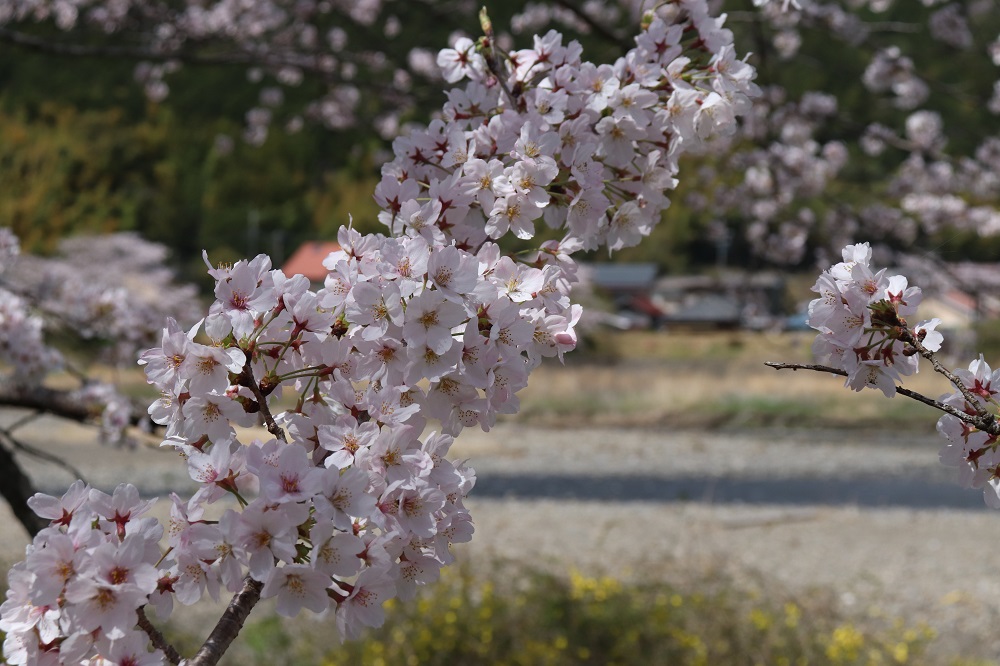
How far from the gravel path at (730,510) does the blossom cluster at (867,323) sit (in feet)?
14.7

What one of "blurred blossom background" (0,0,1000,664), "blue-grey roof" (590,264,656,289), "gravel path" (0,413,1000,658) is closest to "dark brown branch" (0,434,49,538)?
"blurred blossom background" (0,0,1000,664)

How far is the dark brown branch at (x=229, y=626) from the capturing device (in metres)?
0.99

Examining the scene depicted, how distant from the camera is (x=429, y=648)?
166 inches

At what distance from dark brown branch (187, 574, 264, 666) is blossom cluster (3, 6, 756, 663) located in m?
0.02

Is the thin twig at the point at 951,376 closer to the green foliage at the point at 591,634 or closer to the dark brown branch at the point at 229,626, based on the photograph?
the dark brown branch at the point at 229,626

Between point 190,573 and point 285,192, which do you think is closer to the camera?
point 190,573

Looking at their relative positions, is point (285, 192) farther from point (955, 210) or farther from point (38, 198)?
point (955, 210)

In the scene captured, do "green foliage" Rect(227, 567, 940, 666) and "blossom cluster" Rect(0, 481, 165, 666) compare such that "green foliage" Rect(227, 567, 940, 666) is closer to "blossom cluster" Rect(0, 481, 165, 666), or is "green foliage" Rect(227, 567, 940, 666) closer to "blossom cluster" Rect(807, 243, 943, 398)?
"blossom cluster" Rect(807, 243, 943, 398)

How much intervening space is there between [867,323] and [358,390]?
0.58 meters

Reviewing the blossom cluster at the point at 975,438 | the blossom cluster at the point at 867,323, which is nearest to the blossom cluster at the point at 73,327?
the blossom cluster at the point at 867,323

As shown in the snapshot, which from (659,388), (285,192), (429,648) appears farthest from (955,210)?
(285,192)

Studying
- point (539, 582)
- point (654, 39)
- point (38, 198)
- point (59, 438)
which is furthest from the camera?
point (38, 198)

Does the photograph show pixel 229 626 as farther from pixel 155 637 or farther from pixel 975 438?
pixel 975 438

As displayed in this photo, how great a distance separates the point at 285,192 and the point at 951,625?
32.8 m
